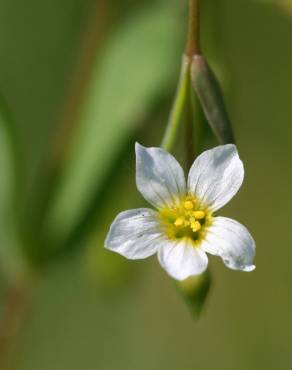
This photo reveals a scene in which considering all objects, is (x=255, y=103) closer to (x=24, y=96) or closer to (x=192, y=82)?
(x=24, y=96)

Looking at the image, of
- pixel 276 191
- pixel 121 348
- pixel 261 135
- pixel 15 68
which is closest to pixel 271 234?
pixel 276 191

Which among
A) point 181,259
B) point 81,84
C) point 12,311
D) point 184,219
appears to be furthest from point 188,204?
point 12,311

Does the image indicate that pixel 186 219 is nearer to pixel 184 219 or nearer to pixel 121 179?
pixel 184 219

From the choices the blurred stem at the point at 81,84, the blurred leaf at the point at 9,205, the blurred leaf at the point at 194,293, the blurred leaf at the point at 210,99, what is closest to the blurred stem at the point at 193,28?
the blurred leaf at the point at 210,99

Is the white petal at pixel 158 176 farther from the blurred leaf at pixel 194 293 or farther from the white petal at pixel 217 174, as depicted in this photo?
the blurred leaf at pixel 194 293

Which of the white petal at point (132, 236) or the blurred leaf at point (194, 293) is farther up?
the white petal at point (132, 236)

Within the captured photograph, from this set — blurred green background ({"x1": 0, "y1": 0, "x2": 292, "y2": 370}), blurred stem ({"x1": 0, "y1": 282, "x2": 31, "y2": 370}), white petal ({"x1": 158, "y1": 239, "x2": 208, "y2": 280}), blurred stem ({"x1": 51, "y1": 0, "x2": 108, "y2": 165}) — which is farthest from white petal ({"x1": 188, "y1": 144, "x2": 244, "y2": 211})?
blurred stem ({"x1": 0, "y1": 282, "x2": 31, "y2": 370})
